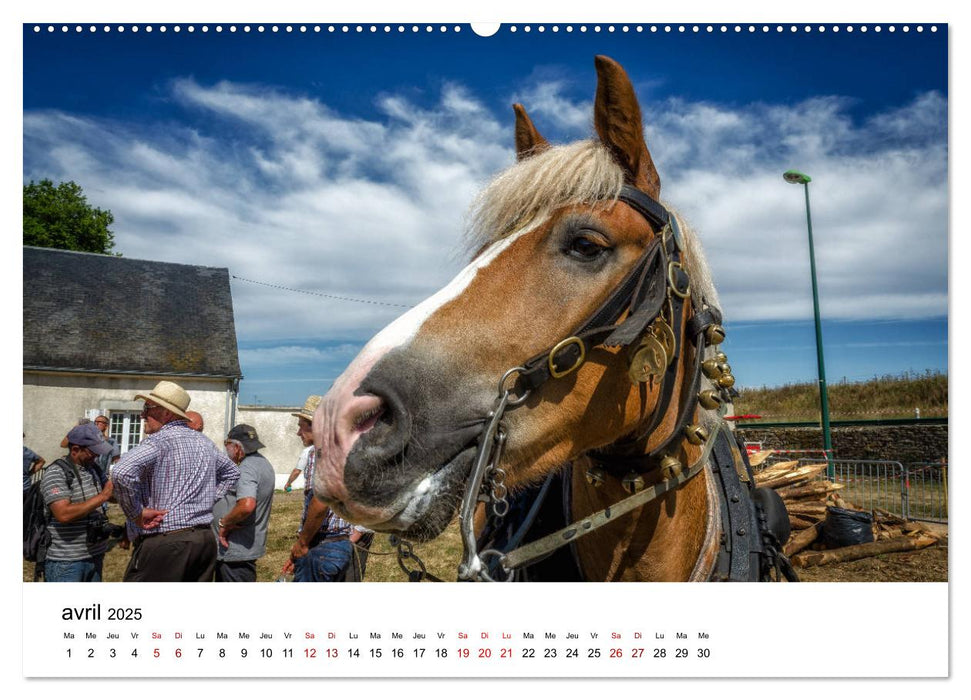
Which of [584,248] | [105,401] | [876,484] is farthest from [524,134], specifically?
[105,401]

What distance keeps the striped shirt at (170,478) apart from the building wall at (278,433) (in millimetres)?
10776

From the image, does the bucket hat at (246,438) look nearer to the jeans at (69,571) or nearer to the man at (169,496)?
the man at (169,496)

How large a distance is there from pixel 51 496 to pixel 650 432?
5035 mm

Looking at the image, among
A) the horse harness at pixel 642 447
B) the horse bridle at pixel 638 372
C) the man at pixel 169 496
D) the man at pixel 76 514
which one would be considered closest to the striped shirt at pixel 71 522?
the man at pixel 76 514

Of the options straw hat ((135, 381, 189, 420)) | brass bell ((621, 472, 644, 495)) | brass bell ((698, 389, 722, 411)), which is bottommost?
brass bell ((621, 472, 644, 495))

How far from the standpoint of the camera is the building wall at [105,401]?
13.9 feet

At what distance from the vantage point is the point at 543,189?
155 cm

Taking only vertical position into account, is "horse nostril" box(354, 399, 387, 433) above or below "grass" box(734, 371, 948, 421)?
below

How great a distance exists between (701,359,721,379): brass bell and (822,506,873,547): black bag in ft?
19.4

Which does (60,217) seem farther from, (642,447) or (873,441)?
(873,441)

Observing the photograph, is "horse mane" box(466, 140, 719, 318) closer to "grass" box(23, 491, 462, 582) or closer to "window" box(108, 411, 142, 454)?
"grass" box(23, 491, 462, 582)

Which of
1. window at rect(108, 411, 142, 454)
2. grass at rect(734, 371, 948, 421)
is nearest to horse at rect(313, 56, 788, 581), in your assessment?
grass at rect(734, 371, 948, 421)

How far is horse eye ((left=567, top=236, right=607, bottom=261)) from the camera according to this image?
59.7 inches
